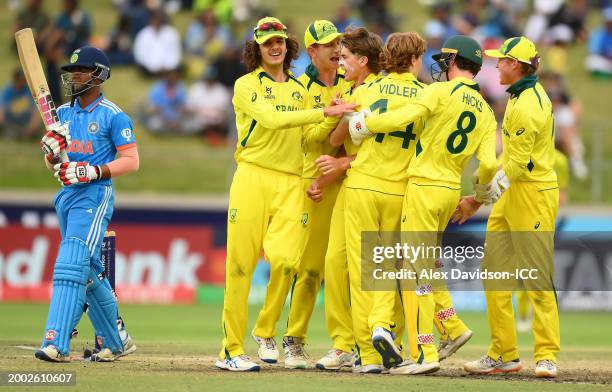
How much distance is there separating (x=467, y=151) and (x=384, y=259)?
113 centimetres

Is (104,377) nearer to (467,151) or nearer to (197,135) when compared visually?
(467,151)

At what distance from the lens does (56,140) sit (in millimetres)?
9430

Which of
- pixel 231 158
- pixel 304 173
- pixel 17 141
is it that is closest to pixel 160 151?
pixel 231 158

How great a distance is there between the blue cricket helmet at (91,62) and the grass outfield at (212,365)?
245 cm

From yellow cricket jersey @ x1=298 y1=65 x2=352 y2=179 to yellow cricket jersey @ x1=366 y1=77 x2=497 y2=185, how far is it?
778 mm

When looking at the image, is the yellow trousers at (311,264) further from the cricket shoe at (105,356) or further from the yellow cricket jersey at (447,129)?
the cricket shoe at (105,356)

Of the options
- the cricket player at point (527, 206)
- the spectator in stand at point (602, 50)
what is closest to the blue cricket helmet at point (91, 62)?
the cricket player at point (527, 206)

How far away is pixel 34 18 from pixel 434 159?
49.6 ft

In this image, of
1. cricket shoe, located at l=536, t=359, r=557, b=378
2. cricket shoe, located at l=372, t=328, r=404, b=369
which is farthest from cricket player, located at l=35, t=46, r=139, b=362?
cricket shoe, located at l=536, t=359, r=557, b=378

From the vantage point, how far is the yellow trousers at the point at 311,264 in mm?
10125

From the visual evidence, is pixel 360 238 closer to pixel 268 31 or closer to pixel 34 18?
pixel 268 31

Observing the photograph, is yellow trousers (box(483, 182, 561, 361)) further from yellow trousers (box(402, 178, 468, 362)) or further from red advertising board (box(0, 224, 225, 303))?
red advertising board (box(0, 224, 225, 303))

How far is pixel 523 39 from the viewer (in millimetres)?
9914

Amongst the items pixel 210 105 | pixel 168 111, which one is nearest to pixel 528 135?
pixel 210 105
